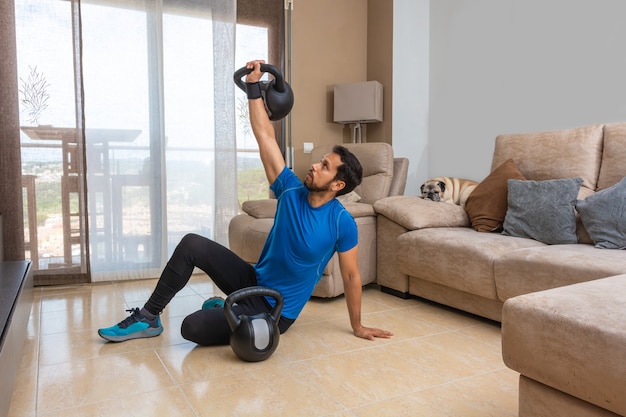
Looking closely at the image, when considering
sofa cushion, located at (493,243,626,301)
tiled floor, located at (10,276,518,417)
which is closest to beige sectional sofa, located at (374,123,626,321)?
sofa cushion, located at (493,243,626,301)

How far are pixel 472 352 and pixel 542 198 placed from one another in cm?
100

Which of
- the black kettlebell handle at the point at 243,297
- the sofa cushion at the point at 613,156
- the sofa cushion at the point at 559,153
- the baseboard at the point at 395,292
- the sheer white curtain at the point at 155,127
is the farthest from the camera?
the sheer white curtain at the point at 155,127

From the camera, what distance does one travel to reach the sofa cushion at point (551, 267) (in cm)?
203

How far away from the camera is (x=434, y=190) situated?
382 cm

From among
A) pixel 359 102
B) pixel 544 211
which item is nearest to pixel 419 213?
Result: pixel 544 211

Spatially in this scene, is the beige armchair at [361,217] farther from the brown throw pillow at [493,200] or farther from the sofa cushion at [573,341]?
the sofa cushion at [573,341]

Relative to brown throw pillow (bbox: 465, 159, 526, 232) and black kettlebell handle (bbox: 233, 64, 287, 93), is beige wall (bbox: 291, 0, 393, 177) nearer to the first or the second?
brown throw pillow (bbox: 465, 159, 526, 232)

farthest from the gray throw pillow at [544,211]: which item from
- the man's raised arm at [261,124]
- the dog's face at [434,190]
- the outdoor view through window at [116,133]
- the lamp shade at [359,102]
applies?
the outdoor view through window at [116,133]

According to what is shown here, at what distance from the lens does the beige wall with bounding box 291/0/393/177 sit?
458cm

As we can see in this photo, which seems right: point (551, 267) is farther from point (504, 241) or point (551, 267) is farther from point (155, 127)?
point (155, 127)

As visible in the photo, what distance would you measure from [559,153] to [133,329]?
8.18 feet

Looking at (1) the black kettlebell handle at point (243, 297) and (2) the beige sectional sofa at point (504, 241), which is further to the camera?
(2) the beige sectional sofa at point (504, 241)

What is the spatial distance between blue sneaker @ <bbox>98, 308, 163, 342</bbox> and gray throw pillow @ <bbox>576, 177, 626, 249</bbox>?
7.04 feet

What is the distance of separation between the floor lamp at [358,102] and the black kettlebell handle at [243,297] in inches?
108
